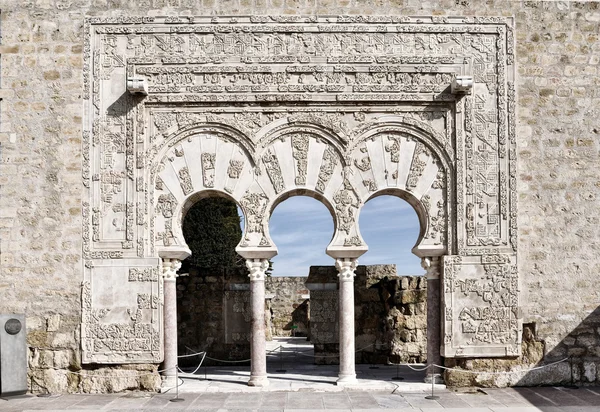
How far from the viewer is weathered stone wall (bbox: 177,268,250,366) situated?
14320 mm

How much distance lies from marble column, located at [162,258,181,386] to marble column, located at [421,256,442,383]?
4.07 meters

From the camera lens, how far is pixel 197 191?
10.9 metres

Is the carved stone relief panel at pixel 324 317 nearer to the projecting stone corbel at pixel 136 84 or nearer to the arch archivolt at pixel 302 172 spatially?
the arch archivolt at pixel 302 172

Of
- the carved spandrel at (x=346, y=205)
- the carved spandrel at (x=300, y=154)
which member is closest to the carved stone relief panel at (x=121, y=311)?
the carved spandrel at (x=300, y=154)

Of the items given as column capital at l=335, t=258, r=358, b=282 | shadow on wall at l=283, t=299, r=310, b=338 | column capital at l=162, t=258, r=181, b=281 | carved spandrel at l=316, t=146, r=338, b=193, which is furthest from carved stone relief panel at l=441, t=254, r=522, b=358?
shadow on wall at l=283, t=299, r=310, b=338

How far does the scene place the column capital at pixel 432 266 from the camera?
1108 centimetres

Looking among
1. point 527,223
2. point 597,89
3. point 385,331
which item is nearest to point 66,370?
point 385,331

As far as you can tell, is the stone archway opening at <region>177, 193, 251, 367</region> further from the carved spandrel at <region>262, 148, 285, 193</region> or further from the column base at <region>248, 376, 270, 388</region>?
the carved spandrel at <region>262, 148, 285, 193</region>

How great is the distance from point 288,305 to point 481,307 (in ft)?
39.6

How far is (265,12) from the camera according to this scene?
11211mm

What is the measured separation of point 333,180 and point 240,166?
152 cm

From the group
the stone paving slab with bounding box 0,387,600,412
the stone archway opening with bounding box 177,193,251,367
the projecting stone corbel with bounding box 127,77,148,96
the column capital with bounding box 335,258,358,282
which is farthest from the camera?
the stone archway opening with bounding box 177,193,251,367

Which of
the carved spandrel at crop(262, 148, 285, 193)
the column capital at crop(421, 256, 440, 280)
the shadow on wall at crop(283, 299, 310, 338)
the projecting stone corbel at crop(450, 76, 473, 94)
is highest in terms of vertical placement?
the projecting stone corbel at crop(450, 76, 473, 94)

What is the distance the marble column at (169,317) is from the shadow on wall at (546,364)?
14.5 feet
